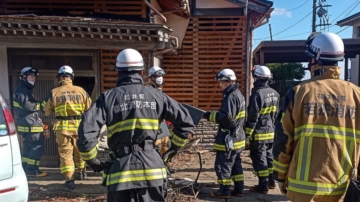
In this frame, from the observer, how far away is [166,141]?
6.11 m

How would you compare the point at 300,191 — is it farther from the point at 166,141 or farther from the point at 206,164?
the point at 206,164

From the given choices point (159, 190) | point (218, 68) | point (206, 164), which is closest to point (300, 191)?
point (159, 190)

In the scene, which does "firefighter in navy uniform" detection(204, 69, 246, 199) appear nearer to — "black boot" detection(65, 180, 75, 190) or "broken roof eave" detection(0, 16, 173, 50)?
"broken roof eave" detection(0, 16, 173, 50)

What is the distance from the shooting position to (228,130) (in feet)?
15.8

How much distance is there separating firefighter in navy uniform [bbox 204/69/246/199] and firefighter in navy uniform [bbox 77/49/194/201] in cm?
179

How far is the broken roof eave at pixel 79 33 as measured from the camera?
17.2ft

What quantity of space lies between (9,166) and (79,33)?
292 cm

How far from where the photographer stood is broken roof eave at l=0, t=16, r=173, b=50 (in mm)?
5254

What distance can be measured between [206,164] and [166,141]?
1540 mm

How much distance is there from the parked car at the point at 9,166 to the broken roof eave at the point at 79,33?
94.3 inches

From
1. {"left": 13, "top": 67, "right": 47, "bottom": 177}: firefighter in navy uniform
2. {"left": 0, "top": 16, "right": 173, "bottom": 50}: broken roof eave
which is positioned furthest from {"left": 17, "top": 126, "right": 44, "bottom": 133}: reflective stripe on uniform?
{"left": 0, "top": 16, "right": 173, "bottom": 50}: broken roof eave

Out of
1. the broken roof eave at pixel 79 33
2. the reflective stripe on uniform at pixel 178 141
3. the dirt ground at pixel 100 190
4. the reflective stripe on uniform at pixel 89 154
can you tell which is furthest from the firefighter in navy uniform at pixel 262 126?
the reflective stripe on uniform at pixel 89 154

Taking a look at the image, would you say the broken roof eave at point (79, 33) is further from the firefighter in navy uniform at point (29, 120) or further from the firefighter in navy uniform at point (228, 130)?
the firefighter in navy uniform at point (228, 130)

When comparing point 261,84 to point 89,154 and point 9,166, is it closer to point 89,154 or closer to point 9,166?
point 89,154
